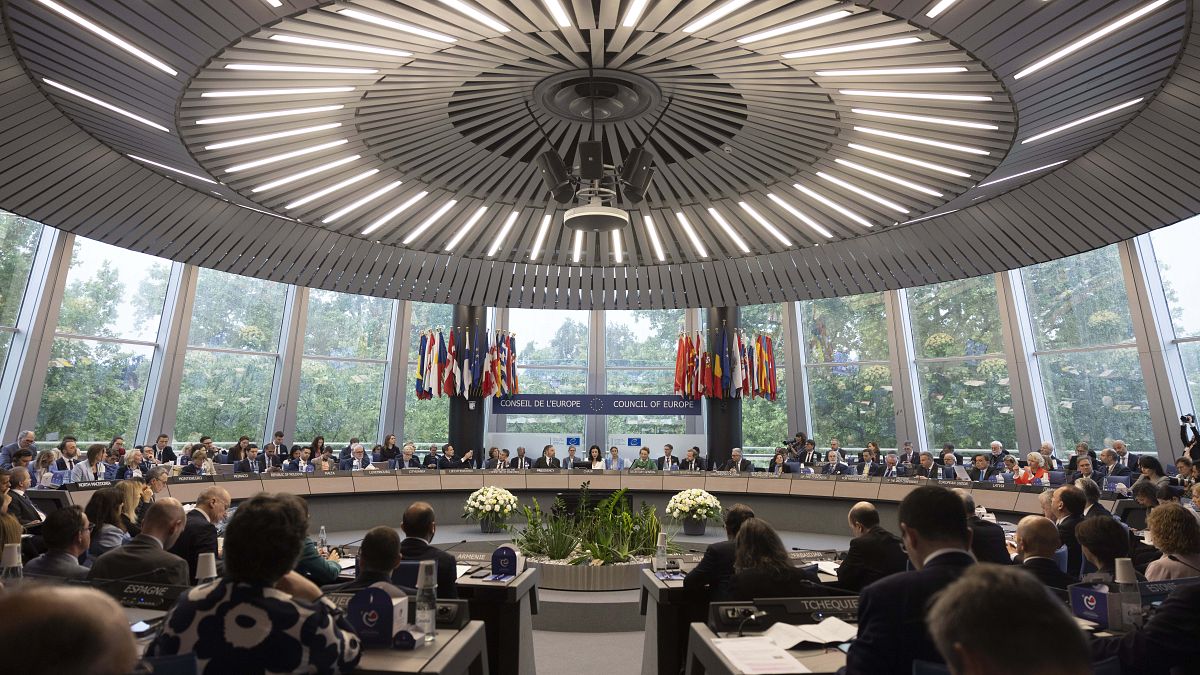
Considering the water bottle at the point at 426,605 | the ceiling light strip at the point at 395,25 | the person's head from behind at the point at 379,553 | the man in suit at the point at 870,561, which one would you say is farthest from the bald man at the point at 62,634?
the ceiling light strip at the point at 395,25

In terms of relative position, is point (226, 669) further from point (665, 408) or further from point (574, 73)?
point (665, 408)

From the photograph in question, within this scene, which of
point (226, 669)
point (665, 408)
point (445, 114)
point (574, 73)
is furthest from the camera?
point (665, 408)

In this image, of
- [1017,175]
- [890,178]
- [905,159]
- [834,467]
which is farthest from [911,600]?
[834,467]

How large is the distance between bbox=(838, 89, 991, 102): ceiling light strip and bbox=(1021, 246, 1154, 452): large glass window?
7651 mm

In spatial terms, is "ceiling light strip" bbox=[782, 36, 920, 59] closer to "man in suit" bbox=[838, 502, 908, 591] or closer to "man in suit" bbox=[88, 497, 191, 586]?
"man in suit" bbox=[838, 502, 908, 591]

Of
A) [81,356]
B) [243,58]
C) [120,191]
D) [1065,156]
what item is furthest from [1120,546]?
[81,356]

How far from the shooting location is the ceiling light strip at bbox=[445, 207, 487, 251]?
30.2 ft

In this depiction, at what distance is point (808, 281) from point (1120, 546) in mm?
7776

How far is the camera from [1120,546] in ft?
11.3

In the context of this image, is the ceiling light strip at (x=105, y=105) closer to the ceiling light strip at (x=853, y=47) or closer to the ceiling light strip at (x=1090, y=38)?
the ceiling light strip at (x=853, y=47)

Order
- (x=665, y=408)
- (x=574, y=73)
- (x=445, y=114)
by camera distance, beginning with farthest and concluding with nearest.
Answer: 1. (x=665, y=408)
2. (x=445, y=114)
3. (x=574, y=73)

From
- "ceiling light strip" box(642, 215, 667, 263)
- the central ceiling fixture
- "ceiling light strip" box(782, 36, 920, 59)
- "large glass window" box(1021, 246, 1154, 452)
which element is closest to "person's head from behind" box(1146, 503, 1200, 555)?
"ceiling light strip" box(782, 36, 920, 59)

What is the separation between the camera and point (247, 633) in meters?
1.88

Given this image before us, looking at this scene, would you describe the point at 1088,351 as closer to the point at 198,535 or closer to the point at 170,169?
the point at 198,535
